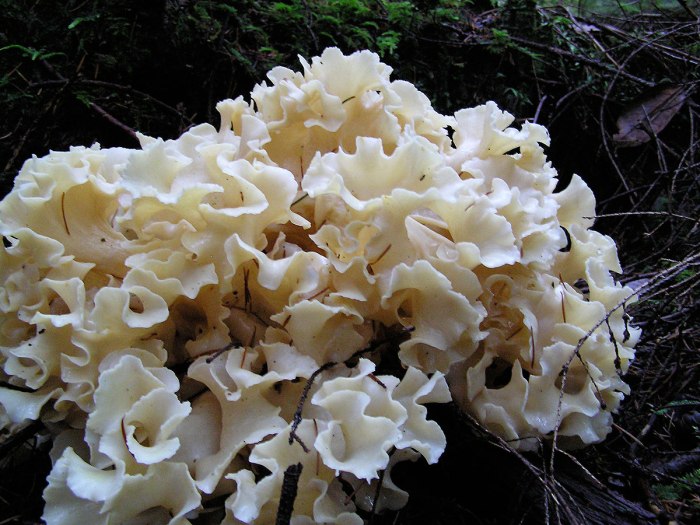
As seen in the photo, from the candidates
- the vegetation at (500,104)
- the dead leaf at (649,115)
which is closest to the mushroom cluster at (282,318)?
the vegetation at (500,104)

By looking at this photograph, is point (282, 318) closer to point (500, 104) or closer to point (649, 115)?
point (500, 104)

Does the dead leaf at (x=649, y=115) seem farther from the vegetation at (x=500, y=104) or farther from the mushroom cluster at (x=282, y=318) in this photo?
the mushroom cluster at (x=282, y=318)

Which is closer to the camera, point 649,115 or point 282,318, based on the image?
point 282,318

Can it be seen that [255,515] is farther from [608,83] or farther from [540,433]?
[608,83]

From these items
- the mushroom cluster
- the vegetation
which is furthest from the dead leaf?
the mushroom cluster

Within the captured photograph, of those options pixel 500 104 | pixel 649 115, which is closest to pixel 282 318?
pixel 500 104

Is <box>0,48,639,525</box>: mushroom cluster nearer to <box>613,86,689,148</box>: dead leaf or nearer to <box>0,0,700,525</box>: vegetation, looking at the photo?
<box>0,0,700,525</box>: vegetation

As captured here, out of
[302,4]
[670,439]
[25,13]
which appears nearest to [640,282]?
[670,439]
